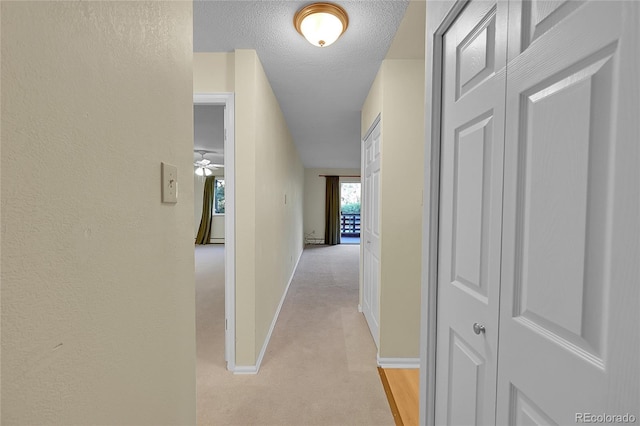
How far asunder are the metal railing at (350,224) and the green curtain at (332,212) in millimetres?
1324

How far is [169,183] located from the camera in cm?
90

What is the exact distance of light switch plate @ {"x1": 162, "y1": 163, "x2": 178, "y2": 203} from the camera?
87 centimetres

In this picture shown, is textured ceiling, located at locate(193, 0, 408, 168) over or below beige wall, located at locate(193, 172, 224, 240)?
over

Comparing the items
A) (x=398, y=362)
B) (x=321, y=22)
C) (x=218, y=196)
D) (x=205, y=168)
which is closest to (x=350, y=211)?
(x=218, y=196)

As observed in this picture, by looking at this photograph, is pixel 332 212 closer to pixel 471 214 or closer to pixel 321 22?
pixel 321 22

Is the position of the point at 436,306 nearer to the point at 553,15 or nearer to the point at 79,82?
the point at 553,15

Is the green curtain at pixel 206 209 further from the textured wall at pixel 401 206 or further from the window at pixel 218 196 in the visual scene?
the textured wall at pixel 401 206

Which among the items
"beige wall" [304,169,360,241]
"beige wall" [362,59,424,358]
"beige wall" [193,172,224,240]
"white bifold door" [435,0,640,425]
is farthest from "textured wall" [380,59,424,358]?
"beige wall" [193,172,224,240]

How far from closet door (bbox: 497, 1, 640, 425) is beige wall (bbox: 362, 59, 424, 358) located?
4.82 ft

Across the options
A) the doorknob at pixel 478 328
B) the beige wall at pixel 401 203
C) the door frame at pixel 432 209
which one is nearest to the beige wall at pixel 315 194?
the beige wall at pixel 401 203

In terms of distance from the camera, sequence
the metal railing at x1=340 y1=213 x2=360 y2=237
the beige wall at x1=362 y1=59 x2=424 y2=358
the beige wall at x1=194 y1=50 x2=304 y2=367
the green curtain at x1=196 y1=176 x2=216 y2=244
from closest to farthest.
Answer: the beige wall at x1=194 y1=50 x2=304 y2=367 < the beige wall at x1=362 y1=59 x2=424 y2=358 < the green curtain at x1=196 y1=176 x2=216 y2=244 < the metal railing at x1=340 y1=213 x2=360 y2=237

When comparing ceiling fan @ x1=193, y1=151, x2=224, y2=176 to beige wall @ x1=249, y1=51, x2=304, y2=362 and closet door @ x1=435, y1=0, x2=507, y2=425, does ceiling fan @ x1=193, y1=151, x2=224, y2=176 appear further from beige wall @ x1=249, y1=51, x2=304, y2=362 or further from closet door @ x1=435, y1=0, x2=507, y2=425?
closet door @ x1=435, y1=0, x2=507, y2=425

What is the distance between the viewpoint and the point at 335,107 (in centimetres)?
329

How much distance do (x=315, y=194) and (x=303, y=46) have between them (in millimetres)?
6842
